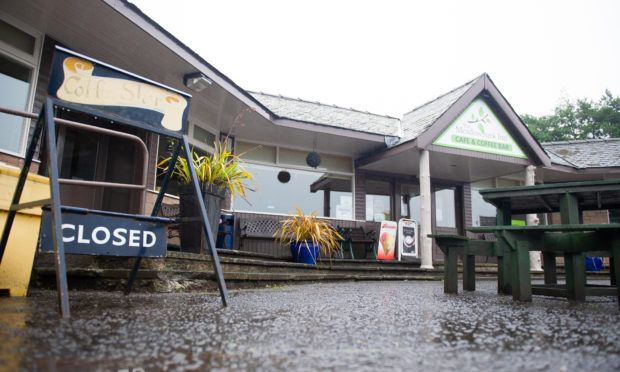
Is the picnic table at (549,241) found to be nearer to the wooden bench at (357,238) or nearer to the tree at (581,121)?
the wooden bench at (357,238)

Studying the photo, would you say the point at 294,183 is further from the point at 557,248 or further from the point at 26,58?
the point at 557,248

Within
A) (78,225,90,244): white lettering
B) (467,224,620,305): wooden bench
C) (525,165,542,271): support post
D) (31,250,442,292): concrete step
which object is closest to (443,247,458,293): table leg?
(467,224,620,305): wooden bench

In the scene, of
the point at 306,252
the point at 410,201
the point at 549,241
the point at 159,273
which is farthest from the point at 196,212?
the point at 410,201

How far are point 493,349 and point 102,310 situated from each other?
6.33 feet

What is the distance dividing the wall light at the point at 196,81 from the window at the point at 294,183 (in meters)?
2.56

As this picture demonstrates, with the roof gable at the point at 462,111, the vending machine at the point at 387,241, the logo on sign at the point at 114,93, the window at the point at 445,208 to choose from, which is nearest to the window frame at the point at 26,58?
the logo on sign at the point at 114,93

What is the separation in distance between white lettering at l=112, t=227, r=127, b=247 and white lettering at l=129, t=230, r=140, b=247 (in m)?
0.04

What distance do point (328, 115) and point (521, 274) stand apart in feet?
22.4

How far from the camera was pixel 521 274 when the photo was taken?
3328 millimetres

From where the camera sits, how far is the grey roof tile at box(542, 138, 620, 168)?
10.9m

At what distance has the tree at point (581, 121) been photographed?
1229 inches

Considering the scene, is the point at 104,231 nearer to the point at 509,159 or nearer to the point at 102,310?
the point at 102,310

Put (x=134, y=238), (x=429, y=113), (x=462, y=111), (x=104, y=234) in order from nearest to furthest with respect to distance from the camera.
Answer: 1. (x=104, y=234)
2. (x=134, y=238)
3. (x=462, y=111)
4. (x=429, y=113)

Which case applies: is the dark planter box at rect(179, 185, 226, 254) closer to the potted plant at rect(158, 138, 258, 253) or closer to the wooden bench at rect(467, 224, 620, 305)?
the potted plant at rect(158, 138, 258, 253)
